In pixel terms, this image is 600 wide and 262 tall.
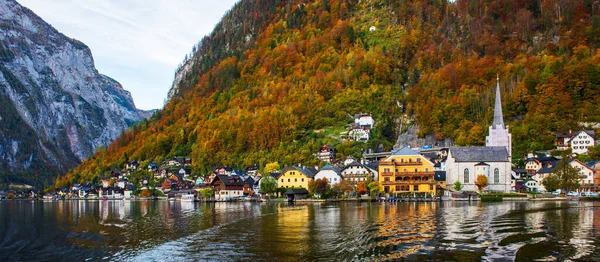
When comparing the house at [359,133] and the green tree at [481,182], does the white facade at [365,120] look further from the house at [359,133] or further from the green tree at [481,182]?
the green tree at [481,182]

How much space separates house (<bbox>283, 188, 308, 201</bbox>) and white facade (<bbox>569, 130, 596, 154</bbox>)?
46553 millimetres

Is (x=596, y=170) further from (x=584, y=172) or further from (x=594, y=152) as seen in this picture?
(x=594, y=152)

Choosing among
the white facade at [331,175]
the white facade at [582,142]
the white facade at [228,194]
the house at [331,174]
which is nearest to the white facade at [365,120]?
the house at [331,174]

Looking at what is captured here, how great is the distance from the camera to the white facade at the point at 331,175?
8131 centimetres

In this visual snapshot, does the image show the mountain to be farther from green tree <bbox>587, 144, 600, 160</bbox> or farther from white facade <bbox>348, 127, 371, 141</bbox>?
Answer: green tree <bbox>587, 144, 600, 160</bbox>

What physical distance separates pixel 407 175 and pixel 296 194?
16681mm

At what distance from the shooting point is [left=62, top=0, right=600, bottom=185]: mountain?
103 meters

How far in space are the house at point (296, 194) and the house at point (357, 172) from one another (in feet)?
23.1

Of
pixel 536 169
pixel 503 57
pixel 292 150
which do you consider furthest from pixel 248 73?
pixel 536 169

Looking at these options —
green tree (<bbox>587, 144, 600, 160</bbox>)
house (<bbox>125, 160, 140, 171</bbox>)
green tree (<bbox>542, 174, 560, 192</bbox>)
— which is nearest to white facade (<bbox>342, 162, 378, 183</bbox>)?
green tree (<bbox>542, 174, 560, 192</bbox>)

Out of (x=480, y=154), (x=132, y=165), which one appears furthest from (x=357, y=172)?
(x=132, y=165)

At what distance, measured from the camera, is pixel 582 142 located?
87250 mm

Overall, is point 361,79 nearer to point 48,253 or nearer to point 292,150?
point 292,150

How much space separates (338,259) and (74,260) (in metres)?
11.8
